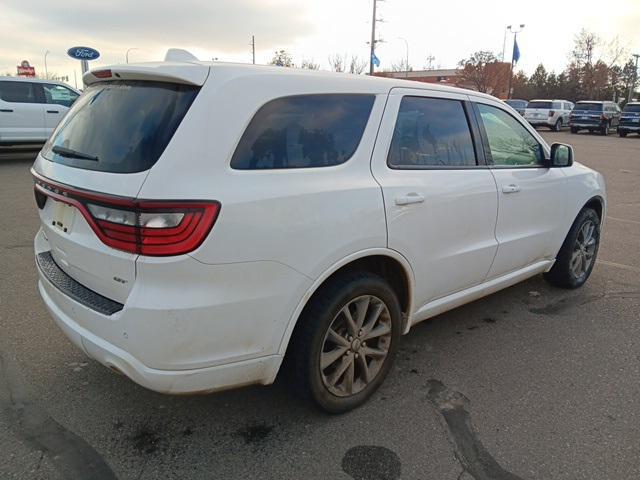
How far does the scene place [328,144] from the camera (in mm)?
2648

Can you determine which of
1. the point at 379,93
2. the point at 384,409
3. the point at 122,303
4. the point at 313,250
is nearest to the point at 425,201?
the point at 379,93

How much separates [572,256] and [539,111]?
1189 inches

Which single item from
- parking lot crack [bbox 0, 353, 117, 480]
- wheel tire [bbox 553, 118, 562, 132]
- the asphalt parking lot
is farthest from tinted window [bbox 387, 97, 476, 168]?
wheel tire [bbox 553, 118, 562, 132]

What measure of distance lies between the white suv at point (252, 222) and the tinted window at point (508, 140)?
1.40 feet

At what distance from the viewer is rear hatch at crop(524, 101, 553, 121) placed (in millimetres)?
31413

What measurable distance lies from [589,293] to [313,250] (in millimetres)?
3440

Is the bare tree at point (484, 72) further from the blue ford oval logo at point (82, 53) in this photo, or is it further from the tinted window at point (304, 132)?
the tinted window at point (304, 132)

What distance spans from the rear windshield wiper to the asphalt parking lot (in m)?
1.33

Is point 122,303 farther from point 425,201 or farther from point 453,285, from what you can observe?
point 453,285

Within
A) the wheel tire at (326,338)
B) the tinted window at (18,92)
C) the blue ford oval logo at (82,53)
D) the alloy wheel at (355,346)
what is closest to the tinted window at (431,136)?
the wheel tire at (326,338)

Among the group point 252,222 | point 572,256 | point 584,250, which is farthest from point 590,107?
point 252,222

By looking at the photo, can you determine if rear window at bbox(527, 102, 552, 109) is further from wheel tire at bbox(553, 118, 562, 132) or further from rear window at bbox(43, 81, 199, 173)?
rear window at bbox(43, 81, 199, 173)

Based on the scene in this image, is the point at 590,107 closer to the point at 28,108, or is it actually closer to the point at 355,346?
the point at 28,108

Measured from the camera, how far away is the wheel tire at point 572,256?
4566 millimetres
